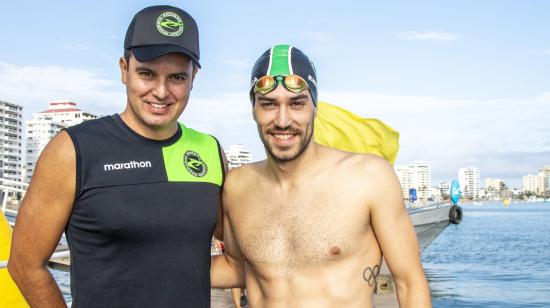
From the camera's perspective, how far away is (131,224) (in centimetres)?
275

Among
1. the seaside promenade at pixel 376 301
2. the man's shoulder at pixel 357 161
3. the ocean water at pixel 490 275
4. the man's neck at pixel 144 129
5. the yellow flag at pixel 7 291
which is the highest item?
the man's neck at pixel 144 129

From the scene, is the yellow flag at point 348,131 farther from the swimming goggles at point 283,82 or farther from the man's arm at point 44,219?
the man's arm at point 44,219

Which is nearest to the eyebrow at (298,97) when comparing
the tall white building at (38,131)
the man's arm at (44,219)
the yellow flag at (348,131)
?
the man's arm at (44,219)

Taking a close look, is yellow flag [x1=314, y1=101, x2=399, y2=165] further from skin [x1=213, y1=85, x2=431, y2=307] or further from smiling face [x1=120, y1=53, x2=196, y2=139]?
smiling face [x1=120, y1=53, x2=196, y2=139]

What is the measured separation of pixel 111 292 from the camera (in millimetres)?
2777

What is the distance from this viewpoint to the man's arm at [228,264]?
11.5 feet

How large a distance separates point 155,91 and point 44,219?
0.78 meters

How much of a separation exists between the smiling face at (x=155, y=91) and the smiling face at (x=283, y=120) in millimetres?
454

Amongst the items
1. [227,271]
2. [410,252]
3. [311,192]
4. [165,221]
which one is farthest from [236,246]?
[410,252]

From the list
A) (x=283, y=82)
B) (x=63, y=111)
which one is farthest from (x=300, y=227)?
(x=63, y=111)

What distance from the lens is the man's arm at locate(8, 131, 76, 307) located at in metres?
2.68

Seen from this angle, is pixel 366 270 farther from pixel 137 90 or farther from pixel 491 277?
pixel 491 277

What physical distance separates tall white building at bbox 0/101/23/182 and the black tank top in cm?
14915

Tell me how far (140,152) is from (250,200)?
2.60ft
